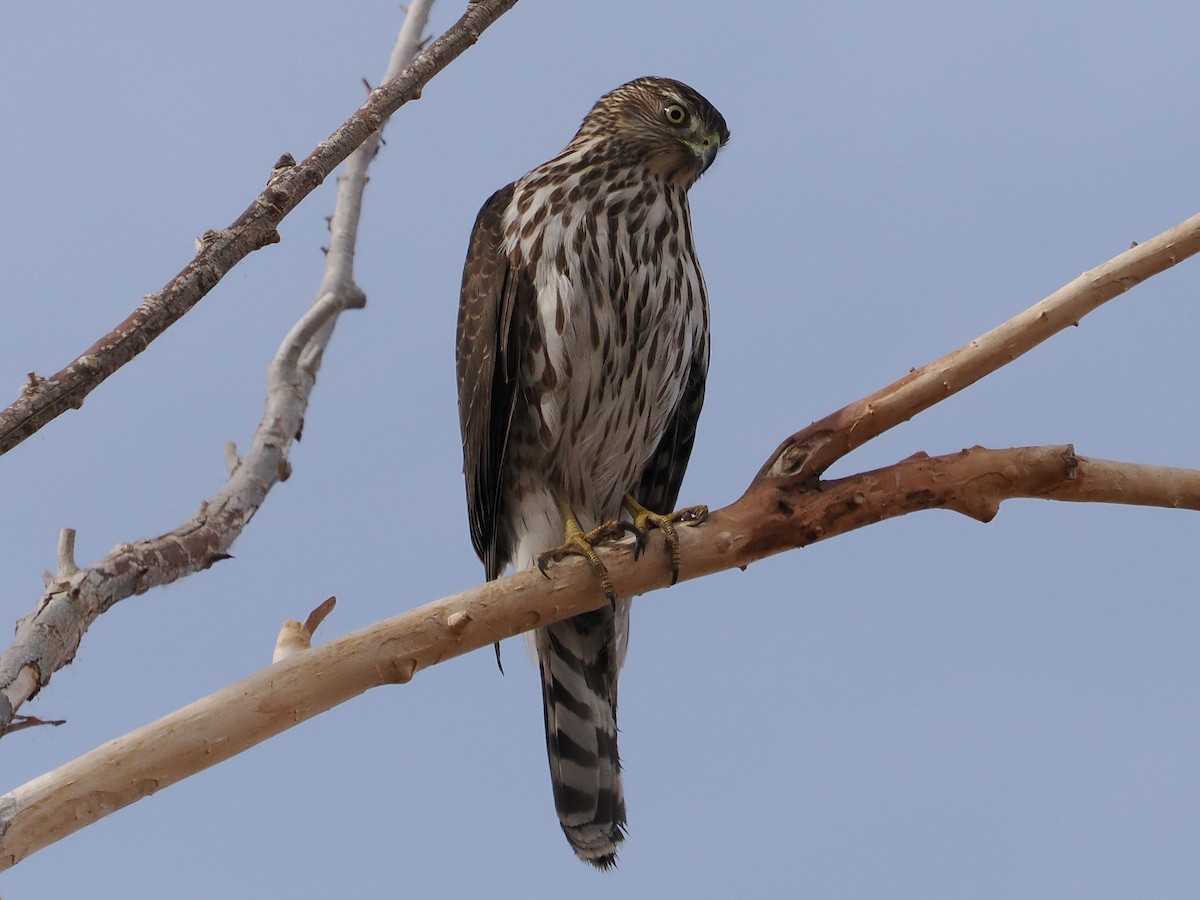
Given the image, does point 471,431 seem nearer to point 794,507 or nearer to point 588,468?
point 588,468

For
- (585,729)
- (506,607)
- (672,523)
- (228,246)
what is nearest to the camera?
(228,246)

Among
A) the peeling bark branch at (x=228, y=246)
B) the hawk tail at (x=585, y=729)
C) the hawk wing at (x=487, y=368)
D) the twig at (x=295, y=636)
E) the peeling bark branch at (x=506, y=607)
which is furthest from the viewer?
the hawk tail at (x=585, y=729)

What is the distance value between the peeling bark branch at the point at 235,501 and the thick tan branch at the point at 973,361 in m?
1.27

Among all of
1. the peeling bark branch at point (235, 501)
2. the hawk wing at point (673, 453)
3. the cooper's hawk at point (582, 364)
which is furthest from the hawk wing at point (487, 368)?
the peeling bark branch at point (235, 501)

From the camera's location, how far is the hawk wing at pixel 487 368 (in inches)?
157

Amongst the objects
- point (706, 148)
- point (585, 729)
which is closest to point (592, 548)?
point (585, 729)

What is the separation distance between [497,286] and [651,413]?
614mm

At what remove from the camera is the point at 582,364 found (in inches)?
157

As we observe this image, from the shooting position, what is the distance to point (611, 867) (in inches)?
161

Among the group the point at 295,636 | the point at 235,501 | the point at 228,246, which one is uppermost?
the point at 235,501

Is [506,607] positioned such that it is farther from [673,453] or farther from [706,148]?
[706,148]

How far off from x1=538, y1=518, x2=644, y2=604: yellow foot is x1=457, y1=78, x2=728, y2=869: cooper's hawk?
0.69 ft

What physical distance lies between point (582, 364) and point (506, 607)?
3.49ft

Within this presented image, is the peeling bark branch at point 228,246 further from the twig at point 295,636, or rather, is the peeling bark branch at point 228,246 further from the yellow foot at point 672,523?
the yellow foot at point 672,523
